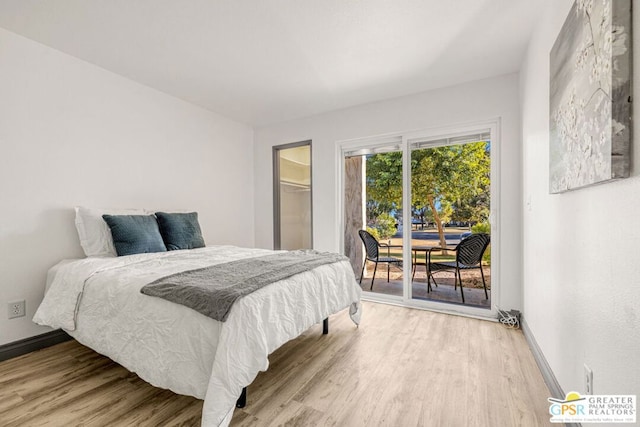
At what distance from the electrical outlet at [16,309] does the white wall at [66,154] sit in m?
0.04

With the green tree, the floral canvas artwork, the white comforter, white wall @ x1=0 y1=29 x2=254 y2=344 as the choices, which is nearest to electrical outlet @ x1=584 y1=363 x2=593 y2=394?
the floral canvas artwork

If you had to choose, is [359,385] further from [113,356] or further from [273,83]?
[273,83]

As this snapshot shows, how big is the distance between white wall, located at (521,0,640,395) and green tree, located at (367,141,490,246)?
26.6 inches

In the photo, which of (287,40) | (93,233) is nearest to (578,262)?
(287,40)

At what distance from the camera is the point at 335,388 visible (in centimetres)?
178

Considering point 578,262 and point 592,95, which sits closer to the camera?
point 592,95

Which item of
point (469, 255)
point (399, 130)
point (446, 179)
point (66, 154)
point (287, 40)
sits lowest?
Result: point (469, 255)

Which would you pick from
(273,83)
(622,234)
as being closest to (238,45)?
(273,83)

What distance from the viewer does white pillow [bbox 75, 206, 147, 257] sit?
2473 millimetres

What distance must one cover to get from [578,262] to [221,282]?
1.80 meters

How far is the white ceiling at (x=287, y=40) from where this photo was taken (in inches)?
77.0

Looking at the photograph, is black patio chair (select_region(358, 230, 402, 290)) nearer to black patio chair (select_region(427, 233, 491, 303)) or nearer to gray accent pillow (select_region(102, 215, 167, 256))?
black patio chair (select_region(427, 233, 491, 303))

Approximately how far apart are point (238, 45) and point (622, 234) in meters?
2.64

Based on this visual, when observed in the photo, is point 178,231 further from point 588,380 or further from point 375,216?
point 588,380
